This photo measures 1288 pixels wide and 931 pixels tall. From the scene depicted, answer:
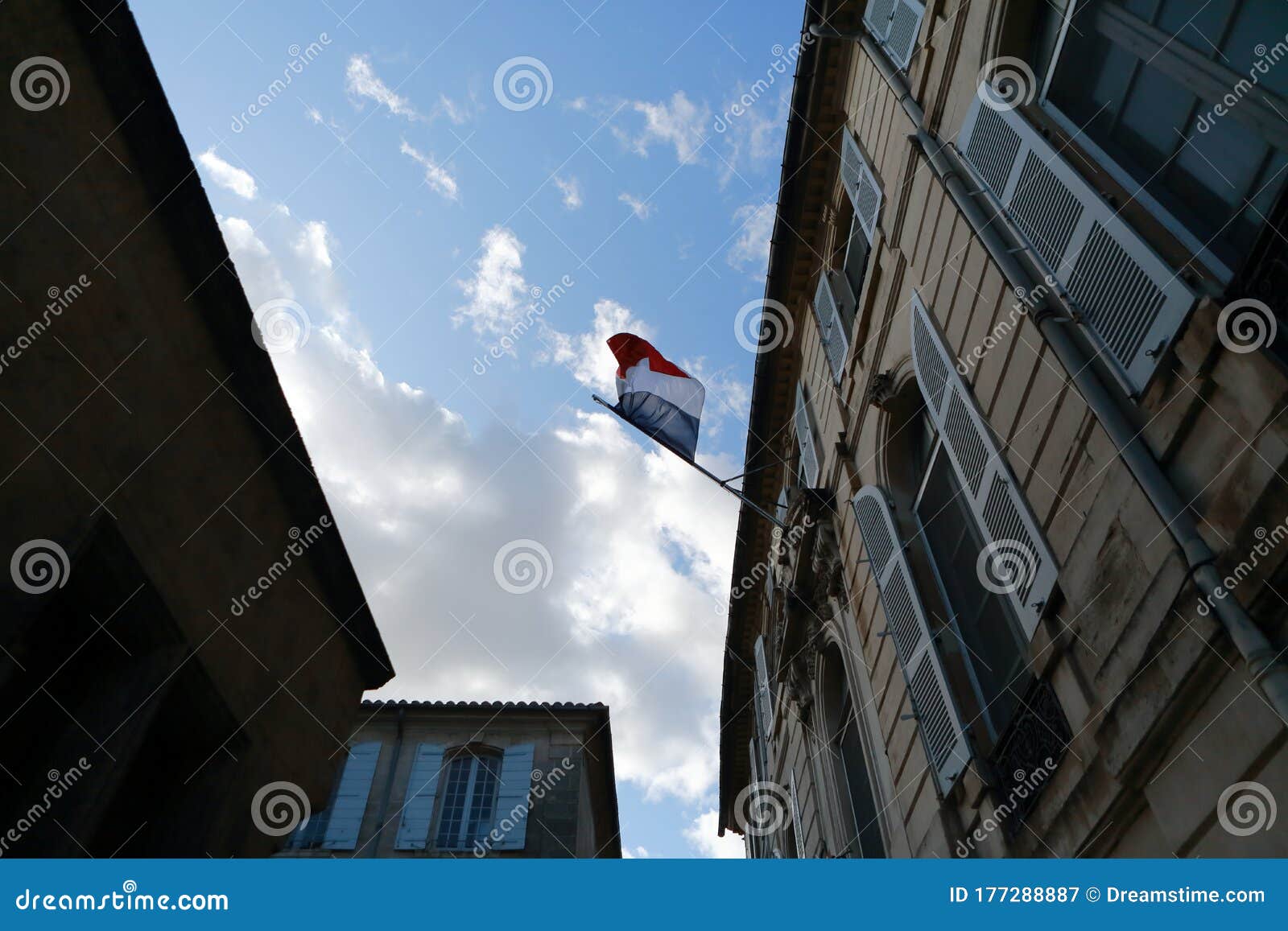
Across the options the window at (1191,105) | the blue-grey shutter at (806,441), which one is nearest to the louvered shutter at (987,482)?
the window at (1191,105)

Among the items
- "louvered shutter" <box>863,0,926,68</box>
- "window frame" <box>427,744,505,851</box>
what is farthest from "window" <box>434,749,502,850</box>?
"louvered shutter" <box>863,0,926,68</box>

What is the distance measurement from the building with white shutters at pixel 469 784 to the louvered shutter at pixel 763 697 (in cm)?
392

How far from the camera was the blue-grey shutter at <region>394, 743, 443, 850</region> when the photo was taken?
19948mm

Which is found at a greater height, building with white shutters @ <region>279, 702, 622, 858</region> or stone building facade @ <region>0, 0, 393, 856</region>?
building with white shutters @ <region>279, 702, 622, 858</region>

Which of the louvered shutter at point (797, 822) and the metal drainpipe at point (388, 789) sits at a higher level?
the metal drainpipe at point (388, 789)

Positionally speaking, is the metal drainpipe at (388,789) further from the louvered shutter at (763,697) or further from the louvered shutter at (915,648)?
the louvered shutter at (915,648)

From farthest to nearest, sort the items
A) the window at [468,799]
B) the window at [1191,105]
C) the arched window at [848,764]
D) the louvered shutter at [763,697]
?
the window at [468,799]
the louvered shutter at [763,697]
the arched window at [848,764]
the window at [1191,105]

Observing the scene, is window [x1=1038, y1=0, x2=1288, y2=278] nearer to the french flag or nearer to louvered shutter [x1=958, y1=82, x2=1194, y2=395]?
louvered shutter [x1=958, y1=82, x2=1194, y2=395]

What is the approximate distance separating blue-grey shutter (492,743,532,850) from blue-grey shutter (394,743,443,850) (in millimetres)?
1525

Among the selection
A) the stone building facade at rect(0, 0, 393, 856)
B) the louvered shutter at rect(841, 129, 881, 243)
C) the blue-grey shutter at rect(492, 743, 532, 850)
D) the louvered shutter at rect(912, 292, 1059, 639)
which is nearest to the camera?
the stone building facade at rect(0, 0, 393, 856)

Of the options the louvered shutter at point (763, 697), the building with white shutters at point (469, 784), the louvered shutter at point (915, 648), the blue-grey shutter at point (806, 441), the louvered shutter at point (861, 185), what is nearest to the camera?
the louvered shutter at point (915, 648)

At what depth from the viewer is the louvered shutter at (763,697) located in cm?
1892

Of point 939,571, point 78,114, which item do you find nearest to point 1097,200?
point 939,571

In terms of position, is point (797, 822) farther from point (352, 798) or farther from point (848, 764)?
point (352, 798)
